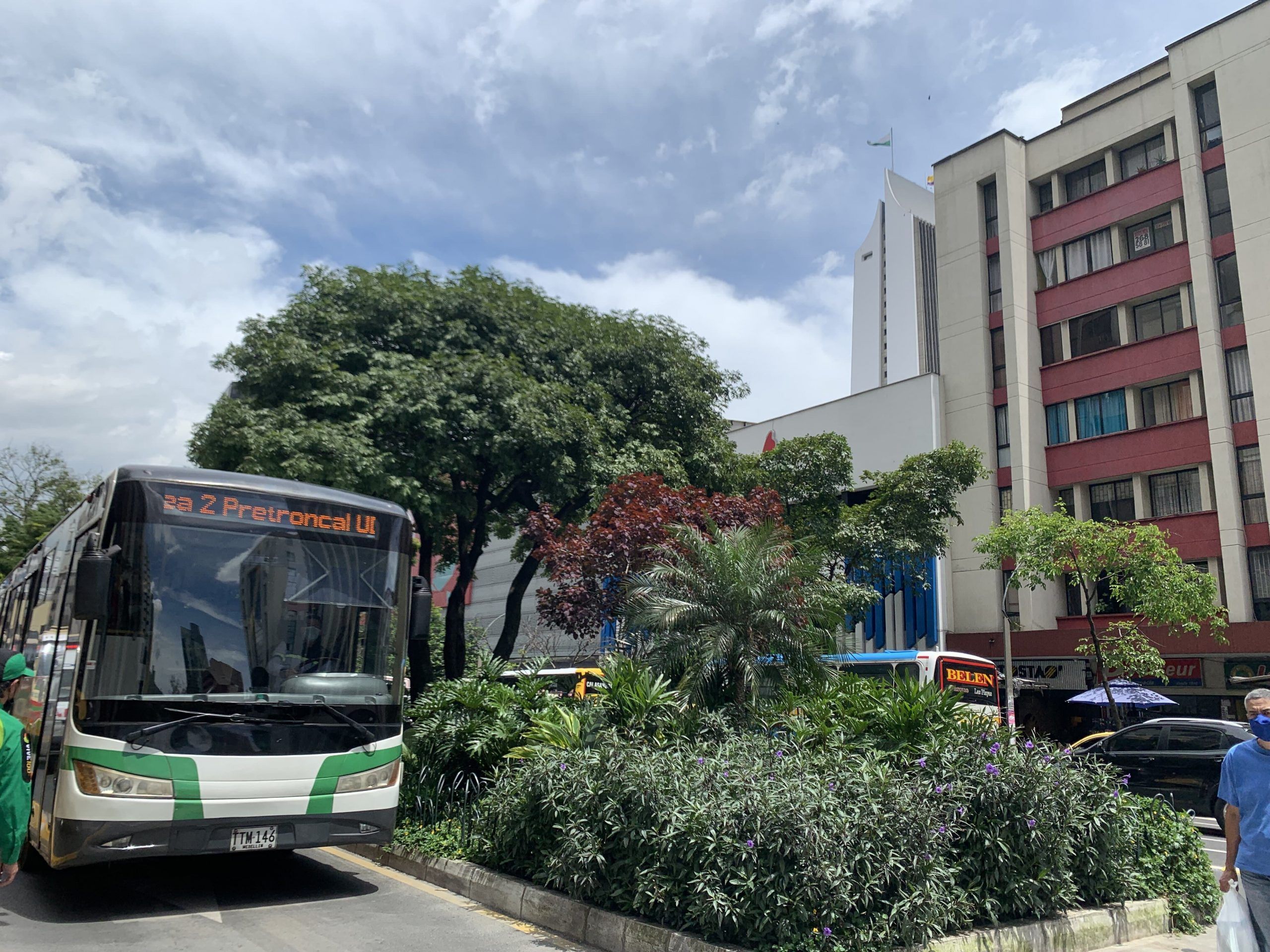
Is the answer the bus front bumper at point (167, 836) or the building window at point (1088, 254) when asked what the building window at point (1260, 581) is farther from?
the bus front bumper at point (167, 836)

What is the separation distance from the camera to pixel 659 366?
71.6ft

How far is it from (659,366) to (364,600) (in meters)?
14.3

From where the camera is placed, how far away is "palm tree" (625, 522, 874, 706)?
977 cm

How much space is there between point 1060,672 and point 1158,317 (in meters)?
10.5

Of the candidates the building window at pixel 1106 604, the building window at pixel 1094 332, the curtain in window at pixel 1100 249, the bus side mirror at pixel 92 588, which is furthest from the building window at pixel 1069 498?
the bus side mirror at pixel 92 588

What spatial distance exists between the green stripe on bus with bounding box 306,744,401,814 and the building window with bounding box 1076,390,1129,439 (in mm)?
26359

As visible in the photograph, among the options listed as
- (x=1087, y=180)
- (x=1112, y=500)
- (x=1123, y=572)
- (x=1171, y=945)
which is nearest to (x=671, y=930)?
(x=1171, y=945)

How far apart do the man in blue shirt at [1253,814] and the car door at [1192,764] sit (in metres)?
10.4

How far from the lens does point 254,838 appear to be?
24.0 feet

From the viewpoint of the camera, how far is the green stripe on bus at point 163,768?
6.91 metres

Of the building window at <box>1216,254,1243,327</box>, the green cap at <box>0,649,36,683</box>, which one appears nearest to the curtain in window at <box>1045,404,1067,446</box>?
the building window at <box>1216,254,1243,327</box>

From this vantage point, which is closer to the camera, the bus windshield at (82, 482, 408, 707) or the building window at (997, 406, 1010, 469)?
the bus windshield at (82, 482, 408, 707)

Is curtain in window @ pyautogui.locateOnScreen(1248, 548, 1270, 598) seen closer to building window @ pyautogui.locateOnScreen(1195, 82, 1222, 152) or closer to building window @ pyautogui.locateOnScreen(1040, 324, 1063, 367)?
building window @ pyautogui.locateOnScreen(1040, 324, 1063, 367)

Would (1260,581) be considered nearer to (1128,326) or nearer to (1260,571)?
(1260,571)
